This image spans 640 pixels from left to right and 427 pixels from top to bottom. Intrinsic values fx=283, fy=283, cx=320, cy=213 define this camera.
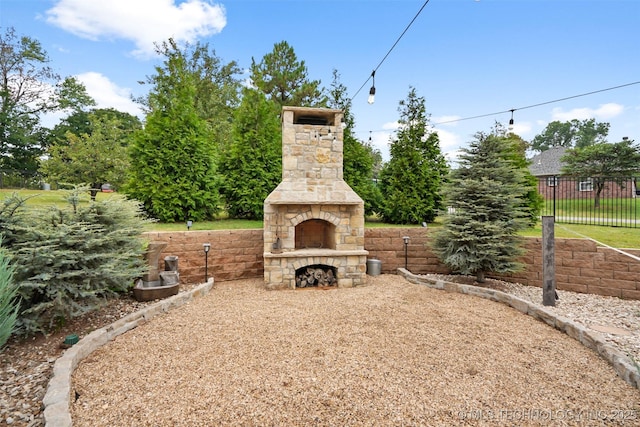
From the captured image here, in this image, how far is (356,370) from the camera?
9.02 ft

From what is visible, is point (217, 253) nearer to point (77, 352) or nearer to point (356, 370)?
point (77, 352)

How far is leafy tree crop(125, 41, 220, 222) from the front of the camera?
678 centimetres

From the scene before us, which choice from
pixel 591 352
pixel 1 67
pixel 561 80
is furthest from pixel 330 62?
pixel 1 67

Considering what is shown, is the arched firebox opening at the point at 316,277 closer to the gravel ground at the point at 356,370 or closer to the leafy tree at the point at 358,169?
the gravel ground at the point at 356,370

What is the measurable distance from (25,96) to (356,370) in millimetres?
24436

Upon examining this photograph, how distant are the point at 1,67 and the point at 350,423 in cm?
2414

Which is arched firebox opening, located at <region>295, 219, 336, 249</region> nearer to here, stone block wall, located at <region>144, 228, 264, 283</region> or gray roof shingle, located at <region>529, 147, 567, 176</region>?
stone block wall, located at <region>144, 228, 264, 283</region>

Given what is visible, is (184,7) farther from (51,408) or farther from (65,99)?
(65,99)

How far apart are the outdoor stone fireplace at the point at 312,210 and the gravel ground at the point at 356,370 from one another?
136 cm

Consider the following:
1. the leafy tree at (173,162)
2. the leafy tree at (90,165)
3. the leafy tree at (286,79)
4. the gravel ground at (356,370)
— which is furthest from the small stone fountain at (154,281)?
the leafy tree at (286,79)

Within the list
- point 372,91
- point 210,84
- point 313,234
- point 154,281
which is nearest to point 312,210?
point 313,234

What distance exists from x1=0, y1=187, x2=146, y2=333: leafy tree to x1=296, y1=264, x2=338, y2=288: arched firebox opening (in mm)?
3123

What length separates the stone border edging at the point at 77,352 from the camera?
201 cm

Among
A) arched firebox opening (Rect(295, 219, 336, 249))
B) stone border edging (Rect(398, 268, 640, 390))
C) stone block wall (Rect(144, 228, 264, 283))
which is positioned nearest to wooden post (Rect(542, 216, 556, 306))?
stone border edging (Rect(398, 268, 640, 390))
